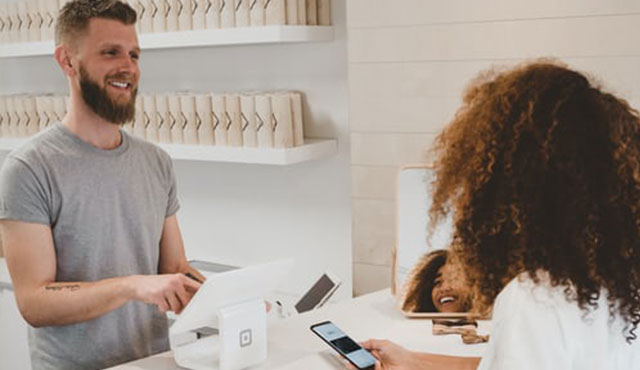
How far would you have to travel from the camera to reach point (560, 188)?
1114 millimetres

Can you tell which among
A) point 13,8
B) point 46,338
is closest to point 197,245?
point 13,8

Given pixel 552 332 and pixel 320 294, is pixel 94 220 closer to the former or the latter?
pixel 320 294

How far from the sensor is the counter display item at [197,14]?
2.73 meters

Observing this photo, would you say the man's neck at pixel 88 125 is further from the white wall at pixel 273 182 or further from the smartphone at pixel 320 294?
the white wall at pixel 273 182

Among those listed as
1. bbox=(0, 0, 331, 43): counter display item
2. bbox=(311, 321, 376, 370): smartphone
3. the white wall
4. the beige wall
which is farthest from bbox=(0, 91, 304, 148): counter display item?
bbox=(311, 321, 376, 370): smartphone

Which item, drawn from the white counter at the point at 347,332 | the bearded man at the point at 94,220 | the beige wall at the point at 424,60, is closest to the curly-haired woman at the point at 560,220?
the white counter at the point at 347,332

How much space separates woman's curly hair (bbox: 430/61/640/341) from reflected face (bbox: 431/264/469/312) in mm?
856

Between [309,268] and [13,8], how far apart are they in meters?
1.81

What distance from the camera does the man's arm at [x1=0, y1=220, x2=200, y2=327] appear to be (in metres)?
1.74

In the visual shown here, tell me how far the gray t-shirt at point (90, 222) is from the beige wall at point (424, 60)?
0.78 metres

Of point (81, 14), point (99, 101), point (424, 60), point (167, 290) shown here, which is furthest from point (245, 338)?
point (424, 60)

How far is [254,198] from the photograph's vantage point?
325 centimetres

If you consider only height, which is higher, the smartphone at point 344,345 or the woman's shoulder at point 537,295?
the woman's shoulder at point 537,295

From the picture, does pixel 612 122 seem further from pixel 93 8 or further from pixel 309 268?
pixel 309 268
